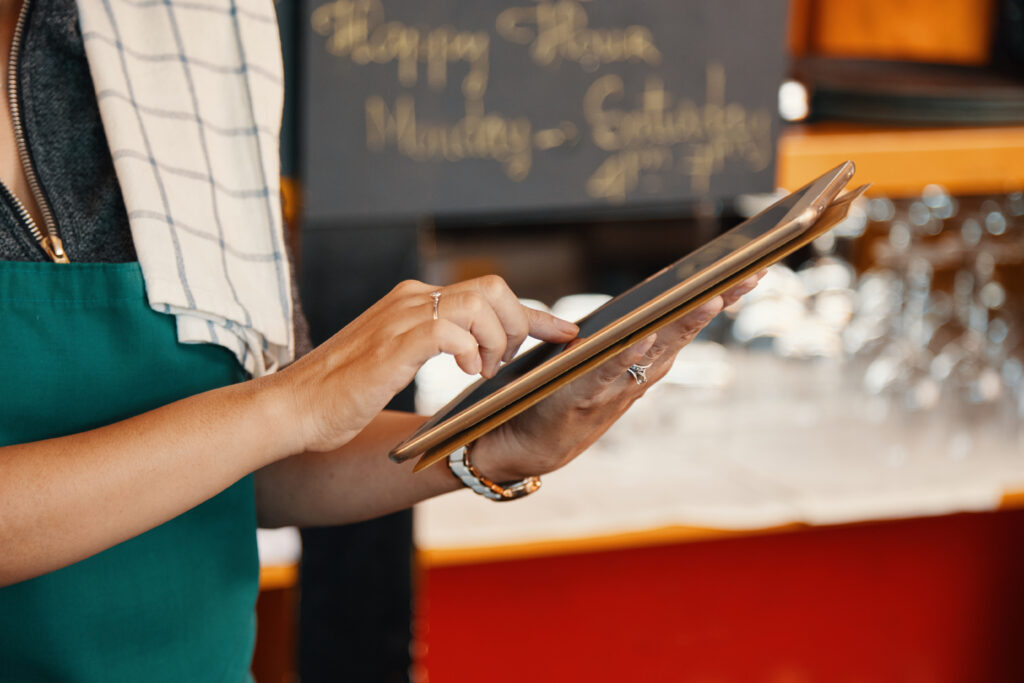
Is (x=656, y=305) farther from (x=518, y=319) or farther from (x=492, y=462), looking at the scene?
(x=492, y=462)

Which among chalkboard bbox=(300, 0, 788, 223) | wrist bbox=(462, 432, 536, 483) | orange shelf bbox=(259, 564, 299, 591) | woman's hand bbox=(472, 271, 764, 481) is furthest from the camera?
orange shelf bbox=(259, 564, 299, 591)

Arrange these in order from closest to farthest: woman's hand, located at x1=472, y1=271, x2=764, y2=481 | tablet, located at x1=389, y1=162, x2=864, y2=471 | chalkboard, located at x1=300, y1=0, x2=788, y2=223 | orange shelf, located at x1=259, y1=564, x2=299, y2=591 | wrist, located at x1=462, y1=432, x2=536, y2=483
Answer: tablet, located at x1=389, y1=162, x2=864, y2=471, woman's hand, located at x1=472, y1=271, x2=764, y2=481, wrist, located at x1=462, y1=432, x2=536, y2=483, chalkboard, located at x1=300, y1=0, x2=788, y2=223, orange shelf, located at x1=259, y1=564, x2=299, y2=591

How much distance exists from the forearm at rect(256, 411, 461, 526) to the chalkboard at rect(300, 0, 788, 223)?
41cm

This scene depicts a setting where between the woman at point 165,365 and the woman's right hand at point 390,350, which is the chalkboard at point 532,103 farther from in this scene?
the woman's right hand at point 390,350

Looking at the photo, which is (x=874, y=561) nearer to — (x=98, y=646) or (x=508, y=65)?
(x=508, y=65)

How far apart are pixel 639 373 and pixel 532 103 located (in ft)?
2.18

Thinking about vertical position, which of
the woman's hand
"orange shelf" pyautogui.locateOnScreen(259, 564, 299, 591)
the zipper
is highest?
the zipper

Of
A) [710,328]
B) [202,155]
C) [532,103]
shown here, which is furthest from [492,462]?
[710,328]

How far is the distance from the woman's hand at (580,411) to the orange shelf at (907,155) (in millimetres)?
791

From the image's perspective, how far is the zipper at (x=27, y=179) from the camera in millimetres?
667

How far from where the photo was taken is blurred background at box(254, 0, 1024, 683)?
46.7 inches

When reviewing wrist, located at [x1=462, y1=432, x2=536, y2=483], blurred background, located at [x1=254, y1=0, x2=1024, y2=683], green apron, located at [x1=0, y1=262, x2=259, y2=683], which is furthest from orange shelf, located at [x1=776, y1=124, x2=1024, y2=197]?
green apron, located at [x1=0, y1=262, x2=259, y2=683]

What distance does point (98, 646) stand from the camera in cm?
70

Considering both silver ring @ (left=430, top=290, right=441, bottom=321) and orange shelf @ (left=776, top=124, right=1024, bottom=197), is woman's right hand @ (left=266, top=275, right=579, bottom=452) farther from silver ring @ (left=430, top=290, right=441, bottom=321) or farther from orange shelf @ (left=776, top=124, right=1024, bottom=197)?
orange shelf @ (left=776, top=124, right=1024, bottom=197)
